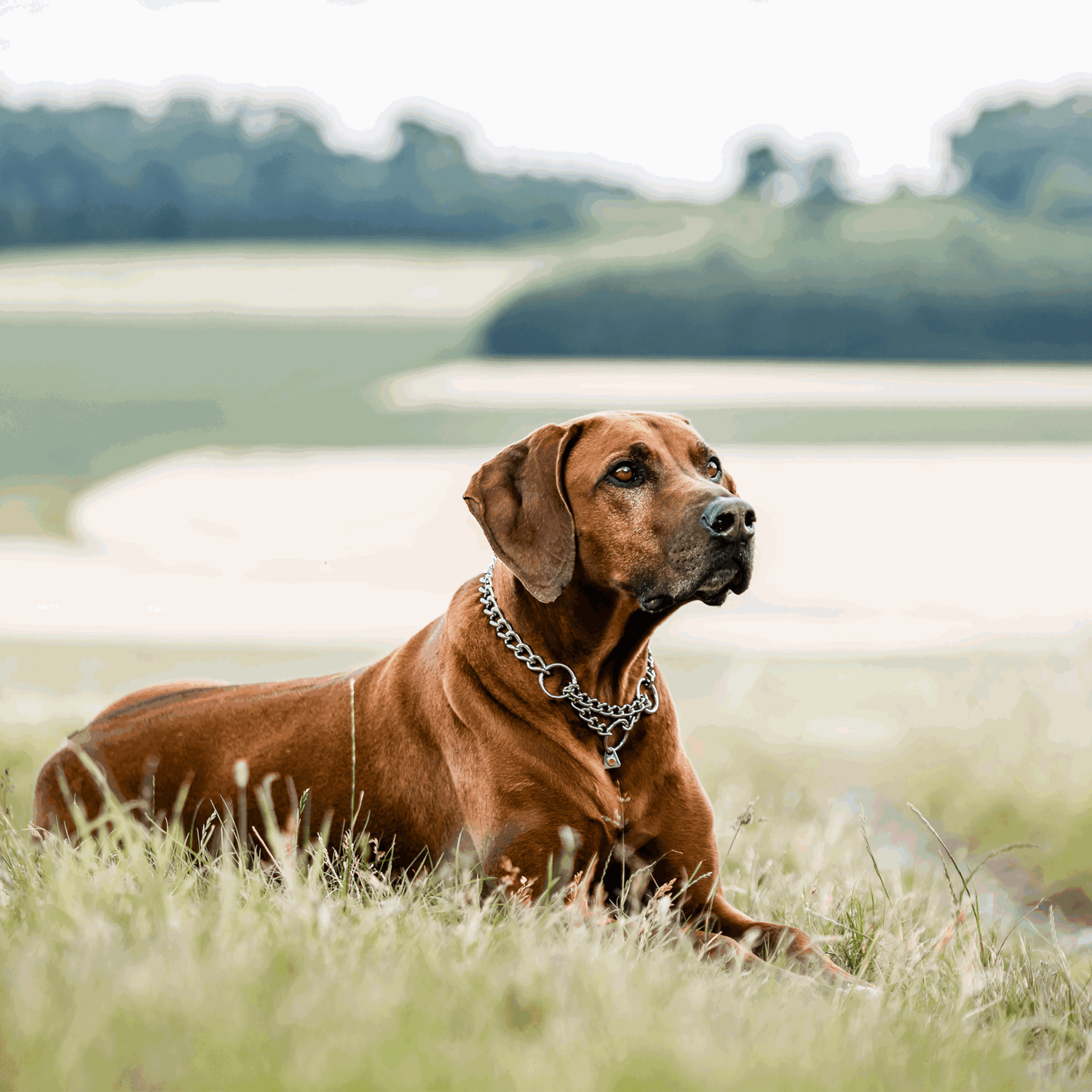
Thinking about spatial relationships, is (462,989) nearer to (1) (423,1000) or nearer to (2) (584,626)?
(1) (423,1000)

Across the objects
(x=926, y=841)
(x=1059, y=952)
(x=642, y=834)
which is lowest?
(x=926, y=841)

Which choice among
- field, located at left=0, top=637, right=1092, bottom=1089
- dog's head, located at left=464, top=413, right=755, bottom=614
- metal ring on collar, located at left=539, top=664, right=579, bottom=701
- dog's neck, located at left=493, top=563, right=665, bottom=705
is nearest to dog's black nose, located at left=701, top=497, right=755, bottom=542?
dog's head, located at left=464, top=413, right=755, bottom=614

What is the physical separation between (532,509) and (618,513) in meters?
0.25

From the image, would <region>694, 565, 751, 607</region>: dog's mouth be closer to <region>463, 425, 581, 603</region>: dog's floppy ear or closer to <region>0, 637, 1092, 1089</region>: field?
<region>463, 425, 581, 603</region>: dog's floppy ear

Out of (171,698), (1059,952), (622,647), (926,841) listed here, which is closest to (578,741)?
(622,647)

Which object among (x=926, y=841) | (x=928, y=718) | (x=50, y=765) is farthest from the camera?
(x=928, y=718)

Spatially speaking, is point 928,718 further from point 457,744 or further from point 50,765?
point 50,765

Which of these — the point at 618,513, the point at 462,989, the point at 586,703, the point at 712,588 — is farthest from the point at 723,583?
the point at 462,989

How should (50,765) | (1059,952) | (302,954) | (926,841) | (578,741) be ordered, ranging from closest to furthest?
1. (302,954)
2. (1059,952)
3. (578,741)
4. (50,765)
5. (926,841)

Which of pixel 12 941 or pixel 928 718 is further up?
pixel 12 941

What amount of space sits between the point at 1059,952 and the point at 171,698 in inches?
117

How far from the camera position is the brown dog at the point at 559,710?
3074 millimetres

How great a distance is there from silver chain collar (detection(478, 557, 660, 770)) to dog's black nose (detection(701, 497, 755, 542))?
604 mm

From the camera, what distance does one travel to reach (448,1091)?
1.66 m
